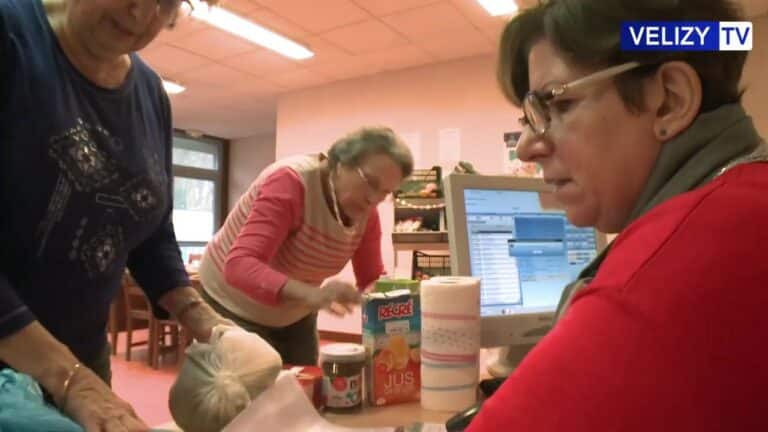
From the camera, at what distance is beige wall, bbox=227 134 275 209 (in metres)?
8.15

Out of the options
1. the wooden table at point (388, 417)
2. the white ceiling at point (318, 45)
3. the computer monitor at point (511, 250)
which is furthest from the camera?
the white ceiling at point (318, 45)

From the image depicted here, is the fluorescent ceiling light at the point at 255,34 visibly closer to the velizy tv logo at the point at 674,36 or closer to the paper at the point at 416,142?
the paper at the point at 416,142

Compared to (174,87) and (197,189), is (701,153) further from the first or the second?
(197,189)

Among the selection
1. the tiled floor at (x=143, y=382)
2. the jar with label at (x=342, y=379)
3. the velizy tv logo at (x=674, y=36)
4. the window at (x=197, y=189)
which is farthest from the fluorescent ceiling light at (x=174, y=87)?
the velizy tv logo at (x=674, y=36)

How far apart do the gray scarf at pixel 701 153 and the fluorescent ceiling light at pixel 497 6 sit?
342 centimetres

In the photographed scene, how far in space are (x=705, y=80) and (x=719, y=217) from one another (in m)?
0.20

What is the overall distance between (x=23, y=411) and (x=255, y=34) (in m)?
4.18

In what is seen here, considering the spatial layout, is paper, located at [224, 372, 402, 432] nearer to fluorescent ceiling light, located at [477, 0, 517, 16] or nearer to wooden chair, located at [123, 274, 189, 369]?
fluorescent ceiling light, located at [477, 0, 517, 16]

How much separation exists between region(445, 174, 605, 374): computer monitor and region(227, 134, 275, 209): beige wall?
7.14m

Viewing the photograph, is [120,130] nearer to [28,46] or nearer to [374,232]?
[28,46]

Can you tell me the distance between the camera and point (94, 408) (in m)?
0.63

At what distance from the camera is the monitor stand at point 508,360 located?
1.14m

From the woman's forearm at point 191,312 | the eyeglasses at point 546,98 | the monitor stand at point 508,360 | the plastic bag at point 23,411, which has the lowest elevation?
the monitor stand at point 508,360

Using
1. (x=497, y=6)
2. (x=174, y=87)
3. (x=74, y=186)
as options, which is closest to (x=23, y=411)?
(x=74, y=186)
